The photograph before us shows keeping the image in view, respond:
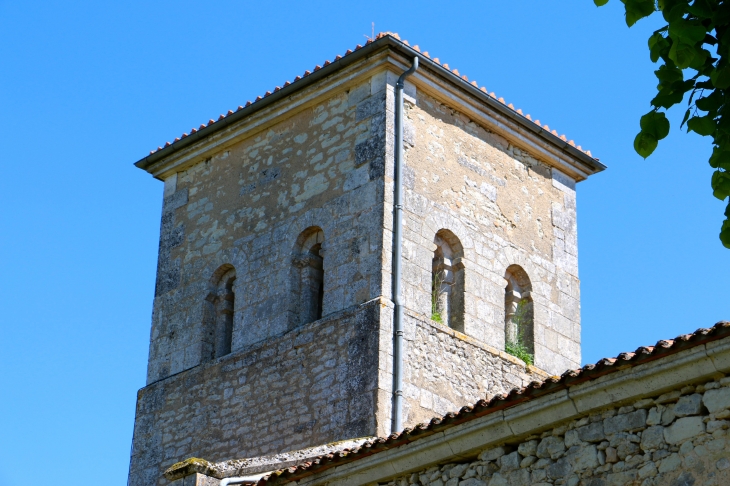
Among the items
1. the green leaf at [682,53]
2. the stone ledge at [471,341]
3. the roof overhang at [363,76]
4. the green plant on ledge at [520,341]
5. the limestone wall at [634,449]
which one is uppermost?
the roof overhang at [363,76]

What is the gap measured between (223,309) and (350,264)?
2.16 m

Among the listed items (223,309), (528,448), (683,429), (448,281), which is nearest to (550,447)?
(528,448)

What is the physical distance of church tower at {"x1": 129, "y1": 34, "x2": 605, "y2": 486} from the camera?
534 inches

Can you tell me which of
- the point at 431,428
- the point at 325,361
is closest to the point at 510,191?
the point at 325,361

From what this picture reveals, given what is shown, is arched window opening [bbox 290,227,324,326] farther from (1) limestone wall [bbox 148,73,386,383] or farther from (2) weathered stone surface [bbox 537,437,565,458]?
(2) weathered stone surface [bbox 537,437,565,458]

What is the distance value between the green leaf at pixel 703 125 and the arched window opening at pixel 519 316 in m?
9.59

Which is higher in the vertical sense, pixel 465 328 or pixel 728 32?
pixel 465 328

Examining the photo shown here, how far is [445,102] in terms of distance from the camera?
15039mm

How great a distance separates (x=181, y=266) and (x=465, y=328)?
3.89 meters

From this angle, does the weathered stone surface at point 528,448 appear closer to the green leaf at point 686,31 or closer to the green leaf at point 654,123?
the green leaf at point 654,123

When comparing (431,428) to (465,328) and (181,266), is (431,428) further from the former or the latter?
(181,266)

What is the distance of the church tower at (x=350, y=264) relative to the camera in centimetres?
1356

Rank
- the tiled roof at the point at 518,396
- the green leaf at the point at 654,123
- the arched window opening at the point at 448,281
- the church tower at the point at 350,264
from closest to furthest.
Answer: the green leaf at the point at 654,123 → the tiled roof at the point at 518,396 → the church tower at the point at 350,264 → the arched window opening at the point at 448,281

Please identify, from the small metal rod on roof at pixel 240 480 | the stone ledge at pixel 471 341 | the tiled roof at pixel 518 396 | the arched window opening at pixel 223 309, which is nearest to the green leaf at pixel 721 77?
the tiled roof at pixel 518 396
